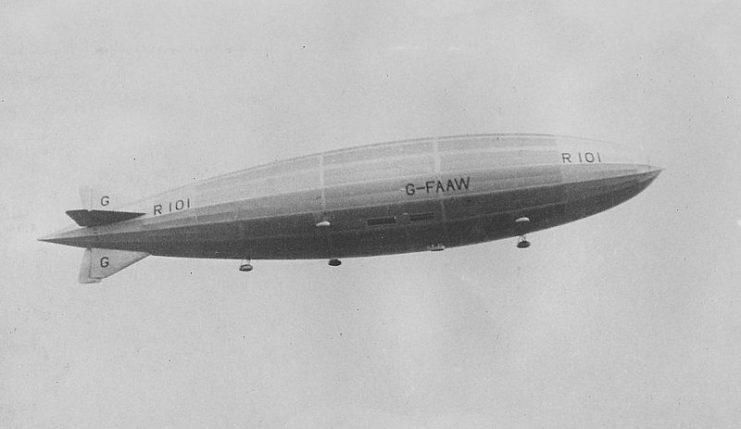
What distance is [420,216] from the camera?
86.3 ft

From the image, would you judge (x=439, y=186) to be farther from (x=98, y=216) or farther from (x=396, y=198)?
(x=98, y=216)

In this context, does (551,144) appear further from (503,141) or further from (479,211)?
(479,211)

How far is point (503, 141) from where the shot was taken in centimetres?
2706

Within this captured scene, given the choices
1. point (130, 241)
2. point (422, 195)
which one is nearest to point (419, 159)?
point (422, 195)

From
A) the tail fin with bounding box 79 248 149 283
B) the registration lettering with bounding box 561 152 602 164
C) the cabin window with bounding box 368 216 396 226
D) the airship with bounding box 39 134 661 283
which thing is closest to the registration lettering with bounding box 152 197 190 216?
the airship with bounding box 39 134 661 283

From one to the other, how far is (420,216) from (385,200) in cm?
113

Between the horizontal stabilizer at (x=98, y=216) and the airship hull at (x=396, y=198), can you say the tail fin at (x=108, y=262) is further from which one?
Answer: the horizontal stabilizer at (x=98, y=216)

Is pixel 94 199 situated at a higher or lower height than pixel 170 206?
higher

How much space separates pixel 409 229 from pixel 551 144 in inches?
201

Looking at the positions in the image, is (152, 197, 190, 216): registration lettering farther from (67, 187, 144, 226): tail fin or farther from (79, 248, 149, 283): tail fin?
(79, 248, 149, 283): tail fin

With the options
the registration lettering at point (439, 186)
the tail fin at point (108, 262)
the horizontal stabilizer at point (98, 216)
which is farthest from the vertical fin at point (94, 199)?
the registration lettering at point (439, 186)

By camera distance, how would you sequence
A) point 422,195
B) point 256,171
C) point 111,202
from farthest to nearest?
point 111,202
point 256,171
point 422,195

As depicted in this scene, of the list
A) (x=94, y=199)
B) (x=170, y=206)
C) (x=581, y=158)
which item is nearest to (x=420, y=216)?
(x=581, y=158)

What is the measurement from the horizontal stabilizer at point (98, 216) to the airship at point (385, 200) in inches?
1.2
